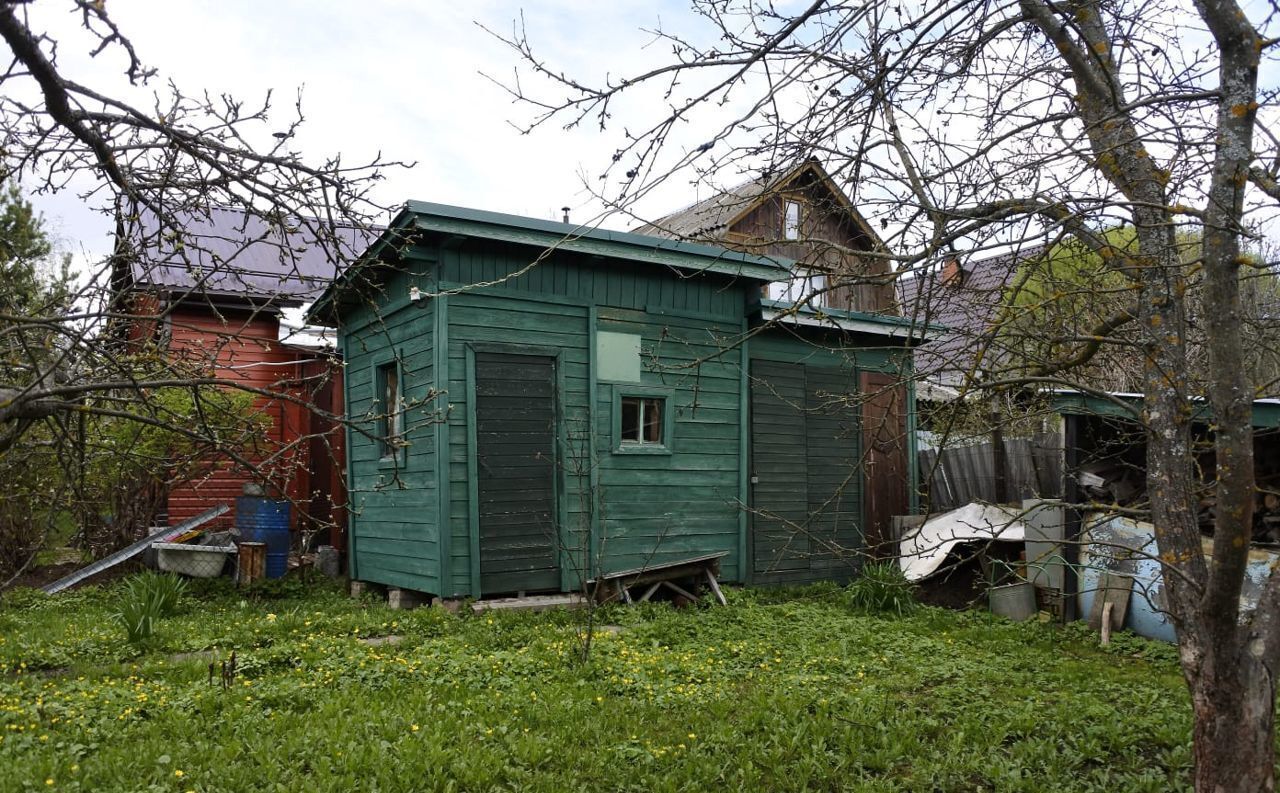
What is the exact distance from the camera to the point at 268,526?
1239 centimetres

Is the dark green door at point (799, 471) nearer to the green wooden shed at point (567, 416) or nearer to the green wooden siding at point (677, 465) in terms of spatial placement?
the green wooden shed at point (567, 416)

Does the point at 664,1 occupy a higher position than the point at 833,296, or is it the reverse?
the point at 833,296

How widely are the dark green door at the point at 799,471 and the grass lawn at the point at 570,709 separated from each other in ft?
9.33

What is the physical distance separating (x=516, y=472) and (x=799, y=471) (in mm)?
4062

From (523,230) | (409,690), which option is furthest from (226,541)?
(409,690)

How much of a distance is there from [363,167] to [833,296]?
665 inches

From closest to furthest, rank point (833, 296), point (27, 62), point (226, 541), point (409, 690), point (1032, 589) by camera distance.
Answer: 1. point (27, 62)
2. point (409, 690)
3. point (1032, 589)
4. point (226, 541)
5. point (833, 296)

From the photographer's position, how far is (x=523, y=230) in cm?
945

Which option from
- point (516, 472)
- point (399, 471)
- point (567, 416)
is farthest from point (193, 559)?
point (567, 416)

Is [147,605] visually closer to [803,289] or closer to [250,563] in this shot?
[250,563]

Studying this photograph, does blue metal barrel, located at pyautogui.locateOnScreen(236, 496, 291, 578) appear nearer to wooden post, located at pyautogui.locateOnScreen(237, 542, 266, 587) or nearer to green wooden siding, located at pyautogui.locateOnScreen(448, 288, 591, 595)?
wooden post, located at pyautogui.locateOnScreen(237, 542, 266, 587)

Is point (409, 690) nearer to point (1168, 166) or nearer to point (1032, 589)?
point (1168, 166)

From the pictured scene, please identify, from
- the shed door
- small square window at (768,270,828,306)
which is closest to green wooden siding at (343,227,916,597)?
small square window at (768,270,828,306)

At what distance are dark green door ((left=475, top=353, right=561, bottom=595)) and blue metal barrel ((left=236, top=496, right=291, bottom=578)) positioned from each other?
14.2 feet
